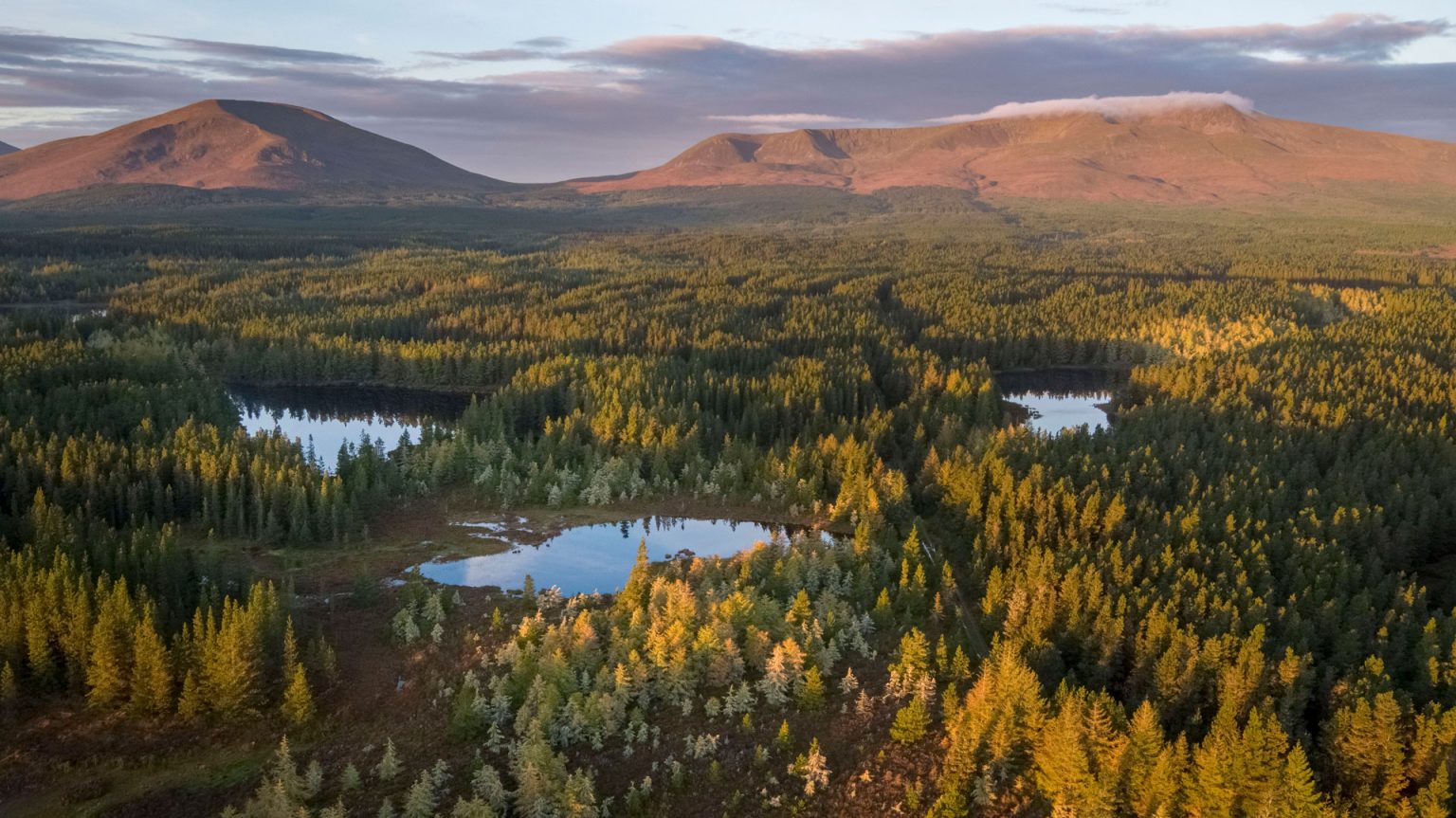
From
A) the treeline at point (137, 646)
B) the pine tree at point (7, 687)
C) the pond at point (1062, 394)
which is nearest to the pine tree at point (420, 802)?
the treeline at point (137, 646)

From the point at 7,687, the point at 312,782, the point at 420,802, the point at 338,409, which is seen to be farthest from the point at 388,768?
the point at 338,409

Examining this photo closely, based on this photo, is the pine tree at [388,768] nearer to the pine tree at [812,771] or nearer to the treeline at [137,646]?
the treeline at [137,646]

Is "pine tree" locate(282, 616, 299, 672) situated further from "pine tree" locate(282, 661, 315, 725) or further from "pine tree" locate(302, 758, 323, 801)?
"pine tree" locate(302, 758, 323, 801)

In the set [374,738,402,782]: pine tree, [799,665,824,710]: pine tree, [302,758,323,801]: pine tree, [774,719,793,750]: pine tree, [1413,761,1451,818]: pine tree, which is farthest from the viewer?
[799,665,824,710]: pine tree

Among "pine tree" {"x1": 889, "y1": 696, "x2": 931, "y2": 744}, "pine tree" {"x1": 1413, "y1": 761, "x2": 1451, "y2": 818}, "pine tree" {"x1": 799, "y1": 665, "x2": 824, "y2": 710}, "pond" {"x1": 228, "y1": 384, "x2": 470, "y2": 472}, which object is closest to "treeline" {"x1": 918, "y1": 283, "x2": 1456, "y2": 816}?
"pine tree" {"x1": 1413, "y1": 761, "x2": 1451, "y2": 818}

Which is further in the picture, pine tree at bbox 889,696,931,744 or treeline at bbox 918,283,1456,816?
pine tree at bbox 889,696,931,744

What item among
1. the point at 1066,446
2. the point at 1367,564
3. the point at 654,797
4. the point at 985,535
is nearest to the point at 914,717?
the point at 654,797

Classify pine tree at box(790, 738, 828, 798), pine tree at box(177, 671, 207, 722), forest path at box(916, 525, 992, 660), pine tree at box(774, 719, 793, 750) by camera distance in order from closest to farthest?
1. pine tree at box(790, 738, 828, 798)
2. pine tree at box(774, 719, 793, 750)
3. pine tree at box(177, 671, 207, 722)
4. forest path at box(916, 525, 992, 660)
